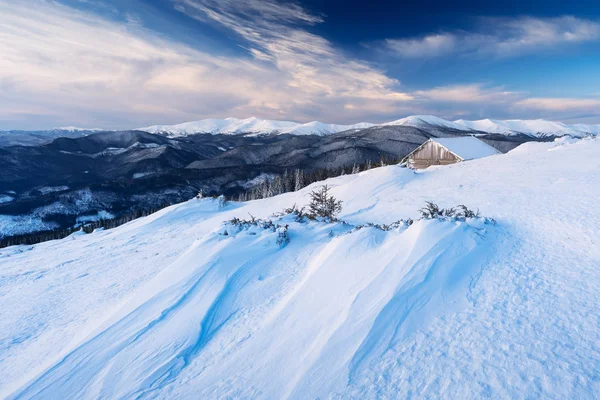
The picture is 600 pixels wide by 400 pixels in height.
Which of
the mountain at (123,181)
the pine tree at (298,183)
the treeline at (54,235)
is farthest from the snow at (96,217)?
the pine tree at (298,183)

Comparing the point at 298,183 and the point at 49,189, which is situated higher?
the point at 298,183

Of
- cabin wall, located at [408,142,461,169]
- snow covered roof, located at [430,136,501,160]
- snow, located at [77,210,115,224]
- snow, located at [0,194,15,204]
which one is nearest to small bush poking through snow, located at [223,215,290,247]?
snow covered roof, located at [430,136,501,160]

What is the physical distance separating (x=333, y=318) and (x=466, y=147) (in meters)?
39.3

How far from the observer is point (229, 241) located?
669cm

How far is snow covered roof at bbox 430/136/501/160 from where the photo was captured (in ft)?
113

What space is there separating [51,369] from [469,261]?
646 centimetres

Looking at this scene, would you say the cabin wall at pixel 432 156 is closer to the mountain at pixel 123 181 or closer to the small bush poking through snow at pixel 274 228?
the small bush poking through snow at pixel 274 228

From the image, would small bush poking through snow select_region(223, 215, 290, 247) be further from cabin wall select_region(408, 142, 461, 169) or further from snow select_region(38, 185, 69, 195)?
snow select_region(38, 185, 69, 195)

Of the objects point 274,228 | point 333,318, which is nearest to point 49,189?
point 274,228

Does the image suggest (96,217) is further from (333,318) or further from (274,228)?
(333,318)

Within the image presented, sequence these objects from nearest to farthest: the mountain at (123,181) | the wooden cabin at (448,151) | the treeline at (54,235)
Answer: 1. the wooden cabin at (448,151)
2. the treeline at (54,235)
3. the mountain at (123,181)

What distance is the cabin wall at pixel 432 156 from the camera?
35.2 metres

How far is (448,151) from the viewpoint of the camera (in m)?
35.2

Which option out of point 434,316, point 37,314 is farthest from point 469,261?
point 37,314
